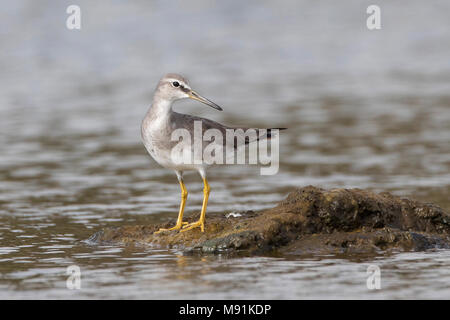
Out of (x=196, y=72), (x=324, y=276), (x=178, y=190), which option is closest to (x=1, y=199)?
(x=178, y=190)

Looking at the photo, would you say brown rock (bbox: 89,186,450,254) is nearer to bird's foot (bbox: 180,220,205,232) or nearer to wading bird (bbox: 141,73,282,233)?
bird's foot (bbox: 180,220,205,232)

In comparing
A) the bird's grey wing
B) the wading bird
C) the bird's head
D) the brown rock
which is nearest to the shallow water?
the brown rock

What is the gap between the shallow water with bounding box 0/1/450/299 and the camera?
878cm

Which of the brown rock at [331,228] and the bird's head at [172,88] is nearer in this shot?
the brown rock at [331,228]

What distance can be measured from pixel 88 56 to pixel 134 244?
57.6 ft

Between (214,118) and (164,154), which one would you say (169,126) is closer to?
(164,154)

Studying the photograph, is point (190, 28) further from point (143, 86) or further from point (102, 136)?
point (102, 136)

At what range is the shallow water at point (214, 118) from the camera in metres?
8.78

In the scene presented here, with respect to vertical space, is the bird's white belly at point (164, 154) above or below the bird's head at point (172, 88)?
below

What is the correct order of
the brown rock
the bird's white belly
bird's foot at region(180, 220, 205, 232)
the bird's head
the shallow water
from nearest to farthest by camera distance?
the shallow water → the brown rock → the bird's white belly → bird's foot at region(180, 220, 205, 232) → the bird's head

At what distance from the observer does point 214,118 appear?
19.9 meters

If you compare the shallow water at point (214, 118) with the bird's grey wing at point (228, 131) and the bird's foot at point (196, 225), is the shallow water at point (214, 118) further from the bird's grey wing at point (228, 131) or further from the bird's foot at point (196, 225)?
the bird's grey wing at point (228, 131)

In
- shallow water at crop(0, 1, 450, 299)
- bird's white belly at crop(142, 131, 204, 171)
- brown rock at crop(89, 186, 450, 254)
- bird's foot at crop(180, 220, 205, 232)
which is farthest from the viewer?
bird's foot at crop(180, 220, 205, 232)

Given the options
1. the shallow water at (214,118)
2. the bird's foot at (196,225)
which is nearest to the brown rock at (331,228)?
the bird's foot at (196,225)
